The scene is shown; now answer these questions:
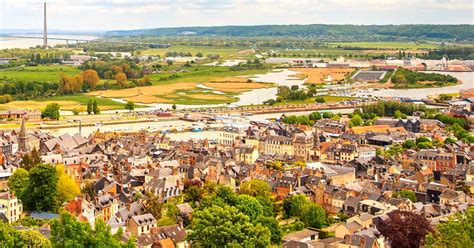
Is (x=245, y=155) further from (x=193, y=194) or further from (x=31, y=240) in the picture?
(x=31, y=240)

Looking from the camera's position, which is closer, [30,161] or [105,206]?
[105,206]

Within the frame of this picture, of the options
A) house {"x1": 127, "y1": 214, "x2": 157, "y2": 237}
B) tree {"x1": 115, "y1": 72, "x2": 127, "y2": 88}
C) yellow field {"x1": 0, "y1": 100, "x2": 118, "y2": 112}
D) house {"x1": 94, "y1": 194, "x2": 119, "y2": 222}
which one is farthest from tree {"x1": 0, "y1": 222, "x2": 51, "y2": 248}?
tree {"x1": 115, "y1": 72, "x2": 127, "y2": 88}

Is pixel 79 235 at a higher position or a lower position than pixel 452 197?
higher

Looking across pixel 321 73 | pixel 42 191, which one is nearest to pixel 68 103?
pixel 321 73

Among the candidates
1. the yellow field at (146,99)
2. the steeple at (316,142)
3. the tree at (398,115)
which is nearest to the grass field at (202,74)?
the yellow field at (146,99)

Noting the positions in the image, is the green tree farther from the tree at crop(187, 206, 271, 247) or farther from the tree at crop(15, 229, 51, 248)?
the tree at crop(187, 206, 271, 247)

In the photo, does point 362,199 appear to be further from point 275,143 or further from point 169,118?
point 169,118

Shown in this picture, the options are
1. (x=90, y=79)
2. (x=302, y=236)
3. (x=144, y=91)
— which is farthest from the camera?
(x=90, y=79)

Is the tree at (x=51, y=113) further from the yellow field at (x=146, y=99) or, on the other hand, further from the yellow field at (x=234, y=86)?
the yellow field at (x=234, y=86)
